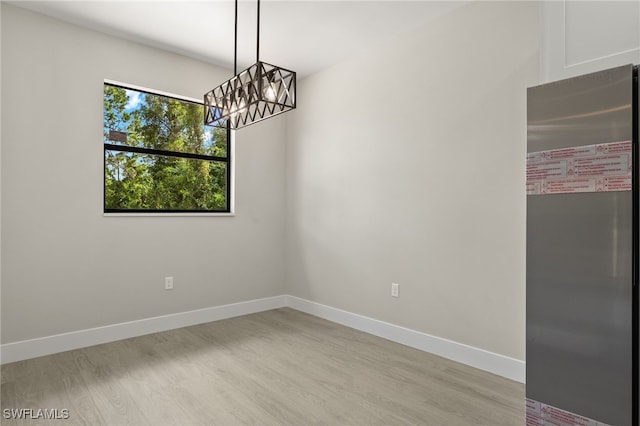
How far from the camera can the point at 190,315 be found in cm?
369

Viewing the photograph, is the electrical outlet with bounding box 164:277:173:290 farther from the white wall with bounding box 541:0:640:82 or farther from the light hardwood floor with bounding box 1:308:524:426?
the white wall with bounding box 541:0:640:82

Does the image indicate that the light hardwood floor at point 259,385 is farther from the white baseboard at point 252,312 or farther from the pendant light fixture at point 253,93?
the pendant light fixture at point 253,93

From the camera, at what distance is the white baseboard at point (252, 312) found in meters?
2.66

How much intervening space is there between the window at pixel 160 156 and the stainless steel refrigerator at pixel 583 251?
3159mm

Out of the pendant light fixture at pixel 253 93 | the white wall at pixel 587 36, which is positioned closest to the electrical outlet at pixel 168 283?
the pendant light fixture at pixel 253 93

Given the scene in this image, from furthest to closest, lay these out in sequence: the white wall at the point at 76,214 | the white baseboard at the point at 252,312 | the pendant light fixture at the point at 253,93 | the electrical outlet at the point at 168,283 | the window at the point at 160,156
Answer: the electrical outlet at the point at 168,283 < the window at the point at 160,156 < the white wall at the point at 76,214 < the white baseboard at the point at 252,312 < the pendant light fixture at the point at 253,93

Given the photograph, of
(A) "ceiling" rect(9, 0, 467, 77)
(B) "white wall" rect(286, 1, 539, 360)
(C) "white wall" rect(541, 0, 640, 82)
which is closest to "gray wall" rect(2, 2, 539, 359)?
(B) "white wall" rect(286, 1, 539, 360)

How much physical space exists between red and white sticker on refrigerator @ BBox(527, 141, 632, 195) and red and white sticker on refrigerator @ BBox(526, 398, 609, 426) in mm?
793

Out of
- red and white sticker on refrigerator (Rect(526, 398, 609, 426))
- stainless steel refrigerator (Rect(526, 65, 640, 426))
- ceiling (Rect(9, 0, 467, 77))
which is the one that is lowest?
red and white sticker on refrigerator (Rect(526, 398, 609, 426))

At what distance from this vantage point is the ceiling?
2760 mm

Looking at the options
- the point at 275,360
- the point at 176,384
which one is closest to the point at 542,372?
the point at 275,360

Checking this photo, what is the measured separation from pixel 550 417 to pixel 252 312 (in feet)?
10.4

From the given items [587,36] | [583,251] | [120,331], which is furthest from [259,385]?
[587,36]

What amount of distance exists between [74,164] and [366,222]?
2.51m
